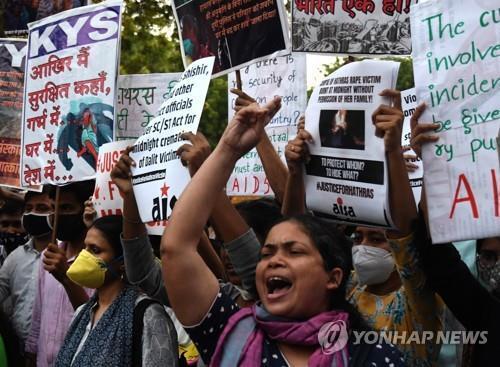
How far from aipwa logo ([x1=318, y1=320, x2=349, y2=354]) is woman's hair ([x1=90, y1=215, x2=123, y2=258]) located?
1602 mm

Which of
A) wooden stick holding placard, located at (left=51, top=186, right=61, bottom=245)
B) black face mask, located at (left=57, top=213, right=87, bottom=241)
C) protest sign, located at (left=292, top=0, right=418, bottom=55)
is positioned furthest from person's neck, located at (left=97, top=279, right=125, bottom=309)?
protest sign, located at (left=292, top=0, right=418, bottom=55)

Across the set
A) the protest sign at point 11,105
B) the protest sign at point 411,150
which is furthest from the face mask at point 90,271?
the protest sign at point 11,105

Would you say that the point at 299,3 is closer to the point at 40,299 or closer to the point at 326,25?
the point at 326,25

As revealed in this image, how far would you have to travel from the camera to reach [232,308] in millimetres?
2781

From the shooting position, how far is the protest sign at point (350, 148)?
3.02 meters

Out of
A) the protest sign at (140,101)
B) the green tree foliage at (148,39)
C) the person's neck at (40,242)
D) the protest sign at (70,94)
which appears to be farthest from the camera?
the green tree foliage at (148,39)

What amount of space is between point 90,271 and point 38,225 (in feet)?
5.71

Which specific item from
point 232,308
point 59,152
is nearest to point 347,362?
point 232,308

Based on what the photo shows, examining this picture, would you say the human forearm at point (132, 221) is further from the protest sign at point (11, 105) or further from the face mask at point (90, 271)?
the protest sign at point (11, 105)

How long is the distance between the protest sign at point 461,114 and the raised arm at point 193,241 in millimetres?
709

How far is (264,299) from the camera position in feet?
9.06

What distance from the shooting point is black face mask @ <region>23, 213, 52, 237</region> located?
5.48 meters

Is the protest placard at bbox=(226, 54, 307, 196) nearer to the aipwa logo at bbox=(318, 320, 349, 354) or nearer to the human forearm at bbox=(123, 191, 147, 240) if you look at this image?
the human forearm at bbox=(123, 191, 147, 240)

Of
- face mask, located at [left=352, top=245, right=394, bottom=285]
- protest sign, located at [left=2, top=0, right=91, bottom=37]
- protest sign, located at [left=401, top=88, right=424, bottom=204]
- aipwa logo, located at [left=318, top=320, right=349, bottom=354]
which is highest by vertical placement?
protest sign, located at [left=2, top=0, right=91, bottom=37]
